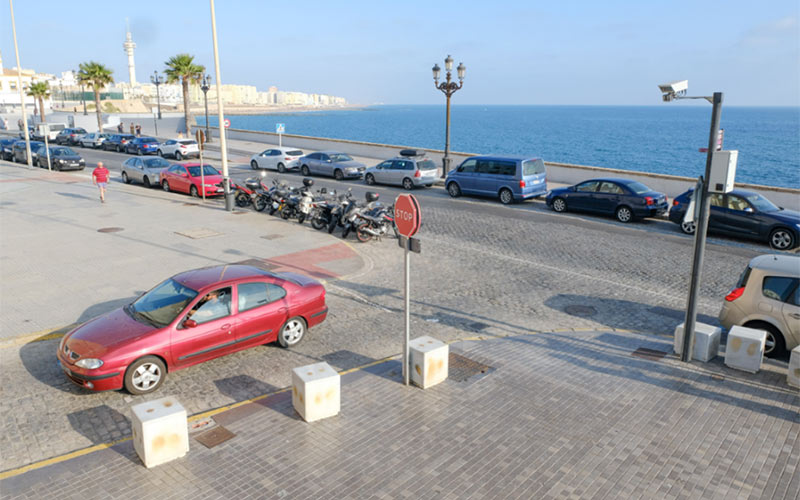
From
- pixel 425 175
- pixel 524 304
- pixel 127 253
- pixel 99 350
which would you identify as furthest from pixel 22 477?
pixel 425 175

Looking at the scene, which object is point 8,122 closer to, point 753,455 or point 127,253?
point 127,253

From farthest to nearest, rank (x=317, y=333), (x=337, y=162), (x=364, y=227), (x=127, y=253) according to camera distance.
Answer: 1. (x=337, y=162)
2. (x=364, y=227)
3. (x=127, y=253)
4. (x=317, y=333)

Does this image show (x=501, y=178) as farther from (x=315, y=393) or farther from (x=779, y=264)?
(x=315, y=393)

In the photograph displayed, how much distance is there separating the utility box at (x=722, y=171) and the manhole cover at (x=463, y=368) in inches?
168

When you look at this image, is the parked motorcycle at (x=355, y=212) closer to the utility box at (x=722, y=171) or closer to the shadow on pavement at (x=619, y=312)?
the shadow on pavement at (x=619, y=312)

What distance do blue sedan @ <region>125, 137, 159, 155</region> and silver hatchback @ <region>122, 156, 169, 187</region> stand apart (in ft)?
45.1

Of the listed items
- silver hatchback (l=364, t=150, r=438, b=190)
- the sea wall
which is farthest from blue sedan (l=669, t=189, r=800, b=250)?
silver hatchback (l=364, t=150, r=438, b=190)

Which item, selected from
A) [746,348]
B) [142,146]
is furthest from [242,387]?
[142,146]

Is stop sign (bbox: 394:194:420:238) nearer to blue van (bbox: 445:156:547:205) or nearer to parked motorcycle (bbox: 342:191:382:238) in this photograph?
parked motorcycle (bbox: 342:191:382:238)

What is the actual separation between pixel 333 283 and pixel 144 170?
18.5 meters

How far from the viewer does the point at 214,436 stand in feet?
23.4

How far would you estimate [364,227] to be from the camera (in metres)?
17.8

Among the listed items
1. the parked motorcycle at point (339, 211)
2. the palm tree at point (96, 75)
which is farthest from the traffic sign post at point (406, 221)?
the palm tree at point (96, 75)

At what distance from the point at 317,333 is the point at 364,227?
735cm
